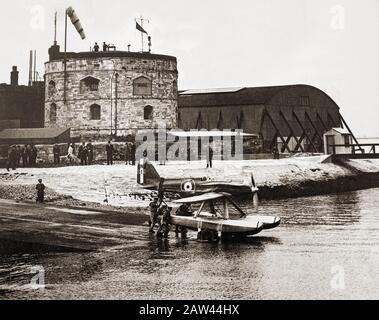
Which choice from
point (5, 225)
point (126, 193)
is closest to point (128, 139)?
point (126, 193)

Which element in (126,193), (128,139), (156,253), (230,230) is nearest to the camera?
(156,253)

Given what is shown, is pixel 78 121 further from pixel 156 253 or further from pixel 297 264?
pixel 297 264

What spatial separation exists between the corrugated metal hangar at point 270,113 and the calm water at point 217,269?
3514cm

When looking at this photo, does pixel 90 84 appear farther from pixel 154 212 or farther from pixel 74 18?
pixel 154 212

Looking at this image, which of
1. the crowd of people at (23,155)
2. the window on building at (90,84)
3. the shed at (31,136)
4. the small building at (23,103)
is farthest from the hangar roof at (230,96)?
the crowd of people at (23,155)

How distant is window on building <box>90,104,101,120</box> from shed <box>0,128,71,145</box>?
204 inches

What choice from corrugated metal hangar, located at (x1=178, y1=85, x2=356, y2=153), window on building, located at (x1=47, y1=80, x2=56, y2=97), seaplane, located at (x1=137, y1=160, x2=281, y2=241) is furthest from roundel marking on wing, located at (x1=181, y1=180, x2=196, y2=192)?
corrugated metal hangar, located at (x1=178, y1=85, x2=356, y2=153)

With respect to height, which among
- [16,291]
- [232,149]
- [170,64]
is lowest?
[16,291]

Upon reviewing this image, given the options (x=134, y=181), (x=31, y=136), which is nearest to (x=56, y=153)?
(x=31, y=136)

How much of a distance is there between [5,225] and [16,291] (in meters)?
8.50

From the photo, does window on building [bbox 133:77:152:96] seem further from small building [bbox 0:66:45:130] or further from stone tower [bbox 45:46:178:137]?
small building [bbox 0:66:45:130]

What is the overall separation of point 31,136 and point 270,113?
27.6 metres

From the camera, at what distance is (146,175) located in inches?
1070
